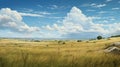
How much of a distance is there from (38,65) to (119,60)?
8.60ft

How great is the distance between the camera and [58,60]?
7969mm

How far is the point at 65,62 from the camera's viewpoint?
7797 mm

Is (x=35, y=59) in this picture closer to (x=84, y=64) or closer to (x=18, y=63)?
(x=18, y=63)

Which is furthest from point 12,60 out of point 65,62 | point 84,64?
point 84,64

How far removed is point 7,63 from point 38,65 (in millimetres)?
827

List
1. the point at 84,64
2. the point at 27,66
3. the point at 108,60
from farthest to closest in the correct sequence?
the point at 108,60, the point at 84,64, the point at 27,66

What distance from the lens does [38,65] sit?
726 cm

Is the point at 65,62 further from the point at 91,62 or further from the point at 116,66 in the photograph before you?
the point at 116,66

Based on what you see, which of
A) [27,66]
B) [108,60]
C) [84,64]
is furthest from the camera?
[108,60]

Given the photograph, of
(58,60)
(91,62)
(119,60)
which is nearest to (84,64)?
(91,62)

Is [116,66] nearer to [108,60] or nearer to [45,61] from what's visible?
[108,60]

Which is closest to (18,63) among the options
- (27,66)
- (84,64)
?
(27,66)

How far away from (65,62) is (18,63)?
1358mm

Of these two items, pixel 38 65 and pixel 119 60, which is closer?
pixel 38 65
